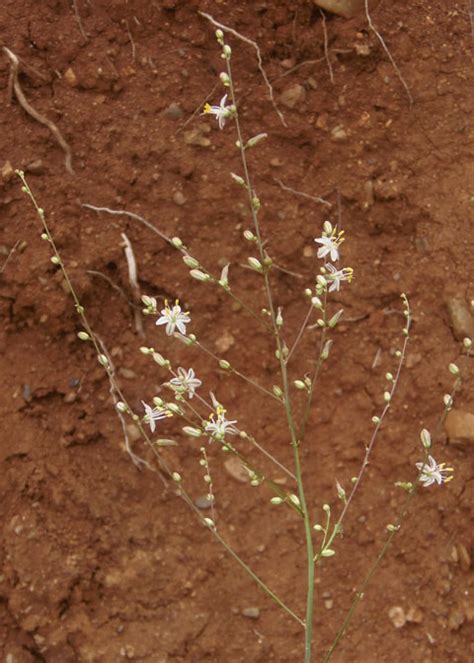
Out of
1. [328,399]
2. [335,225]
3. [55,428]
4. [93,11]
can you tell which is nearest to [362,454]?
[328,399]

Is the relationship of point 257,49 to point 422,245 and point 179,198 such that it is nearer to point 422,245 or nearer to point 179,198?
point 179,198

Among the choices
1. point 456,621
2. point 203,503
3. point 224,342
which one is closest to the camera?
point 456,621

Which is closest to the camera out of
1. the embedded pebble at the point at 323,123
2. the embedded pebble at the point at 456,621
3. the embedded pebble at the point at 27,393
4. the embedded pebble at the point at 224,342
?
the embedded pebble at the point at 456,621

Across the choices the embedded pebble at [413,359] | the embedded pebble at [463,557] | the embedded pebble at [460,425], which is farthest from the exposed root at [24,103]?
the embedded pebble at [463,557]

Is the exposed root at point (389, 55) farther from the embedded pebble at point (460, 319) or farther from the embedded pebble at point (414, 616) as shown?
the embedded pebble at point (414, 616)

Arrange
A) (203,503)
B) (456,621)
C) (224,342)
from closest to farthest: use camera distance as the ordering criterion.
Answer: (456,621), (203,503), (224,342)

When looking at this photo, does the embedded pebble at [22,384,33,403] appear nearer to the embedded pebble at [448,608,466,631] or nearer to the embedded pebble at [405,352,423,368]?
the embedded pebble at [405,352,423,368]

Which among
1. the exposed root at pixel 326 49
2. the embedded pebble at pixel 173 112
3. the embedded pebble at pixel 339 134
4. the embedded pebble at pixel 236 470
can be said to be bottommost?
the embedded pebble at pixel 236 470

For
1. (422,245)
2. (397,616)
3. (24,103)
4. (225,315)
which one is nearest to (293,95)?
(422,245)
